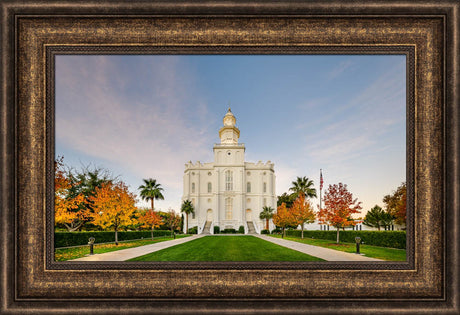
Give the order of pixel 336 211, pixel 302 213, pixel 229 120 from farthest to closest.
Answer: pixel 229 120, pixel 302 213, pixel 336 211

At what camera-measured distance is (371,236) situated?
11.8 meters

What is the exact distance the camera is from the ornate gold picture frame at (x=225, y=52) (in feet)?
14.4

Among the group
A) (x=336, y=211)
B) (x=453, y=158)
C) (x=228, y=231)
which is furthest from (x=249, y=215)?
(x=453, y=158)

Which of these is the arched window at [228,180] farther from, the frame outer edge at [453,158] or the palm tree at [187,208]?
the frame outer edge at [453,158]

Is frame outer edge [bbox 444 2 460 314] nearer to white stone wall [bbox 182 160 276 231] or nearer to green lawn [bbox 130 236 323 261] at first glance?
green lawn [bbox 130 236 323 261]

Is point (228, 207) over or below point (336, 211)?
below

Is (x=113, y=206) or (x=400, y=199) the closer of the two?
(x=400, y=199)

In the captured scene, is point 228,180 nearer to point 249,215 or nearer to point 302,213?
point 249,215

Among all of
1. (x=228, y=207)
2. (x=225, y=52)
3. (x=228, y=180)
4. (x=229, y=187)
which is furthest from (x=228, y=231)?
(x=225, y=52)

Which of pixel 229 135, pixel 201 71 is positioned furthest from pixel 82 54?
pixel 229 135

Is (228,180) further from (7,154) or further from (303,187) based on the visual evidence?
(7,154)

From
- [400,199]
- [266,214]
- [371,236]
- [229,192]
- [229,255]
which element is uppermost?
[400,199]

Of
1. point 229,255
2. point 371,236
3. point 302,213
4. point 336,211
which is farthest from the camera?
point 302,213

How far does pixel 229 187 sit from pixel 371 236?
2848cm
